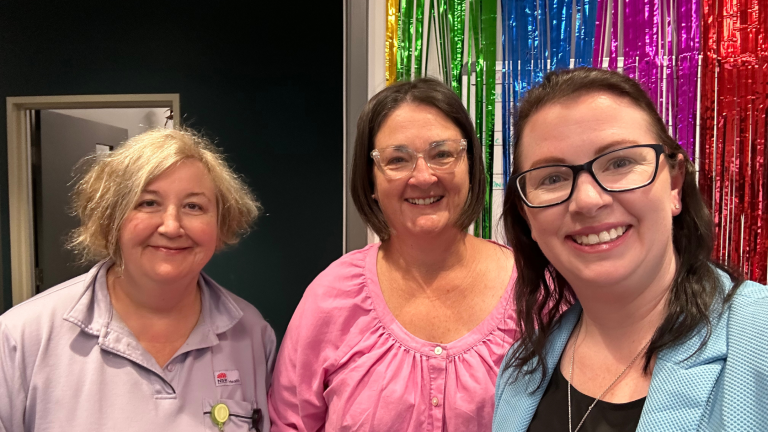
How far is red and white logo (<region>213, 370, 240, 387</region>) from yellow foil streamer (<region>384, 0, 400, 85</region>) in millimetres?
1259

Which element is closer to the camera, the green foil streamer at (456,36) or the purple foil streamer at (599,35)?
the purple foil streamer at (599,35)

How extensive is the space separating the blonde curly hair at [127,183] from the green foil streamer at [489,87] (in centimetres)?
97

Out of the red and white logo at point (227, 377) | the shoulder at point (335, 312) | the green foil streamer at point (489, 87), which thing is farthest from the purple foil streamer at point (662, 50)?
the red and white logo at point (227, 377)

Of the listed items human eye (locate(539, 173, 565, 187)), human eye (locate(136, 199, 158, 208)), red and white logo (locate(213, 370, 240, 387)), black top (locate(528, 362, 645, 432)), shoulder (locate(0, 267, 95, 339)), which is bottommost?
red and white logo (locate(213, 370, 240, 387))

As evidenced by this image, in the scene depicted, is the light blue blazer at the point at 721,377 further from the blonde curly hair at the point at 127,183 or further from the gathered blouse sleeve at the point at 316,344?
the blonde curly hair at the point at 127,183

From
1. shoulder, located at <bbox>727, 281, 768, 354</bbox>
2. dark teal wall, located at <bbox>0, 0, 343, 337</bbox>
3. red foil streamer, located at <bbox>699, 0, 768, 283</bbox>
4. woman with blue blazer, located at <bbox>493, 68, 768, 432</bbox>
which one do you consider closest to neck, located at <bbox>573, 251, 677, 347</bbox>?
woman with blue blazer, located at <bbox>493, 68, 768, 432</bbox>

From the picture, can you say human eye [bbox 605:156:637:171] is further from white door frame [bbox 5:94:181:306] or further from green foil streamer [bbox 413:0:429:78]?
white door frame [bbox 5:94:181:306]

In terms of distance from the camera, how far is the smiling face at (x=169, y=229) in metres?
1.45

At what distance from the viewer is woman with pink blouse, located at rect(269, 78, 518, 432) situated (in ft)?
4.48

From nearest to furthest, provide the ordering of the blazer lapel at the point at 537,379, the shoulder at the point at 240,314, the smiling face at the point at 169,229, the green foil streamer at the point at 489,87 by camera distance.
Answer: the blazer lapel at the point at 537,379, the smiling face at the point at 169,229, the shoulder at the point at 240,314, the green foil streamer at the point at 489,87

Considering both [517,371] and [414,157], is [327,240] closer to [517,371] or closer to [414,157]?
[414,157]

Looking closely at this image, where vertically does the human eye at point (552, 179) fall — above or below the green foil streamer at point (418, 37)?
below

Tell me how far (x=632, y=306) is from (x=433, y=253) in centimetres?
70

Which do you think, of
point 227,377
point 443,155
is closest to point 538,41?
point 443,155
